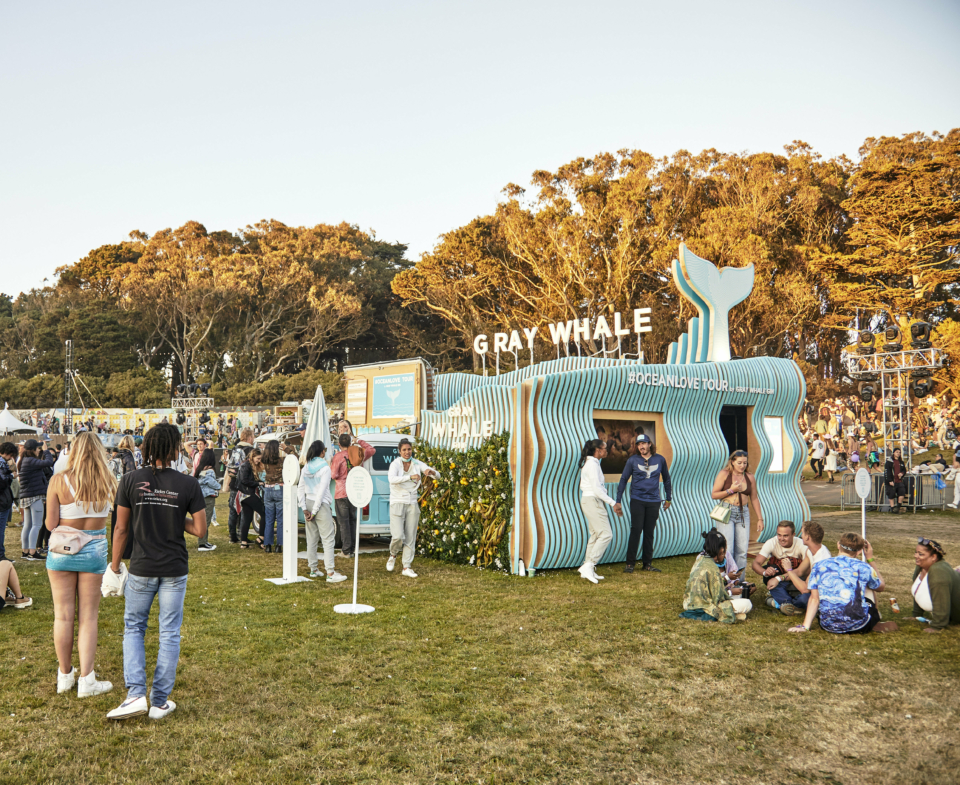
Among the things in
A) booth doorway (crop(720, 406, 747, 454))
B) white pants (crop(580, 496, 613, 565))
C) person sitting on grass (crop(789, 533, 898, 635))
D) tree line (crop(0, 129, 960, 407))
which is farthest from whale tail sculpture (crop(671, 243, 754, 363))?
tree line (crop(0, 129, 960, 407))

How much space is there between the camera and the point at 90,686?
178 inches

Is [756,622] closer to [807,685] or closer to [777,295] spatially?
[807,685]

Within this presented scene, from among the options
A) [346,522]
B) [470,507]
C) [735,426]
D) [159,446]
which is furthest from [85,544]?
[735,426]

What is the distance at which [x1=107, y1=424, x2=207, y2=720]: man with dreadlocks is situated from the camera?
4059 millimetres

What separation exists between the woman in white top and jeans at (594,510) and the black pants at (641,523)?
790 mm

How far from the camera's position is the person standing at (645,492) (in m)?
8.95

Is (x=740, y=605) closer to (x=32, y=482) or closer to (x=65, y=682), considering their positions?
(x=65, y=682)

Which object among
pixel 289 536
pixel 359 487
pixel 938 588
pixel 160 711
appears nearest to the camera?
pixel 160 711

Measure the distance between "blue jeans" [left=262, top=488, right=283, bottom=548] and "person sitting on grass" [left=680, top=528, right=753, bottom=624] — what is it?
578 centimetres

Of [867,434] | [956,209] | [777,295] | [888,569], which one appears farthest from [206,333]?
[888,569]

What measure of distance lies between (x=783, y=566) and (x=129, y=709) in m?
5.37

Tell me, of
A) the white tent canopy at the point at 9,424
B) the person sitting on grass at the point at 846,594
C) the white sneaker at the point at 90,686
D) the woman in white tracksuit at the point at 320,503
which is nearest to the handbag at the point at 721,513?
the person sitting on grass at the point at 846,594

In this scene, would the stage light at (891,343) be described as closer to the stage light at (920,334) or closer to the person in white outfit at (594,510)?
the stage light at (920,334)

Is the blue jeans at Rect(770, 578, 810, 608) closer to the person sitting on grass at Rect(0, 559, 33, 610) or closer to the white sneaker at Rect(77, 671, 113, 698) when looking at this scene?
the white sneaker at Rect(77, 671, 113, 698)
